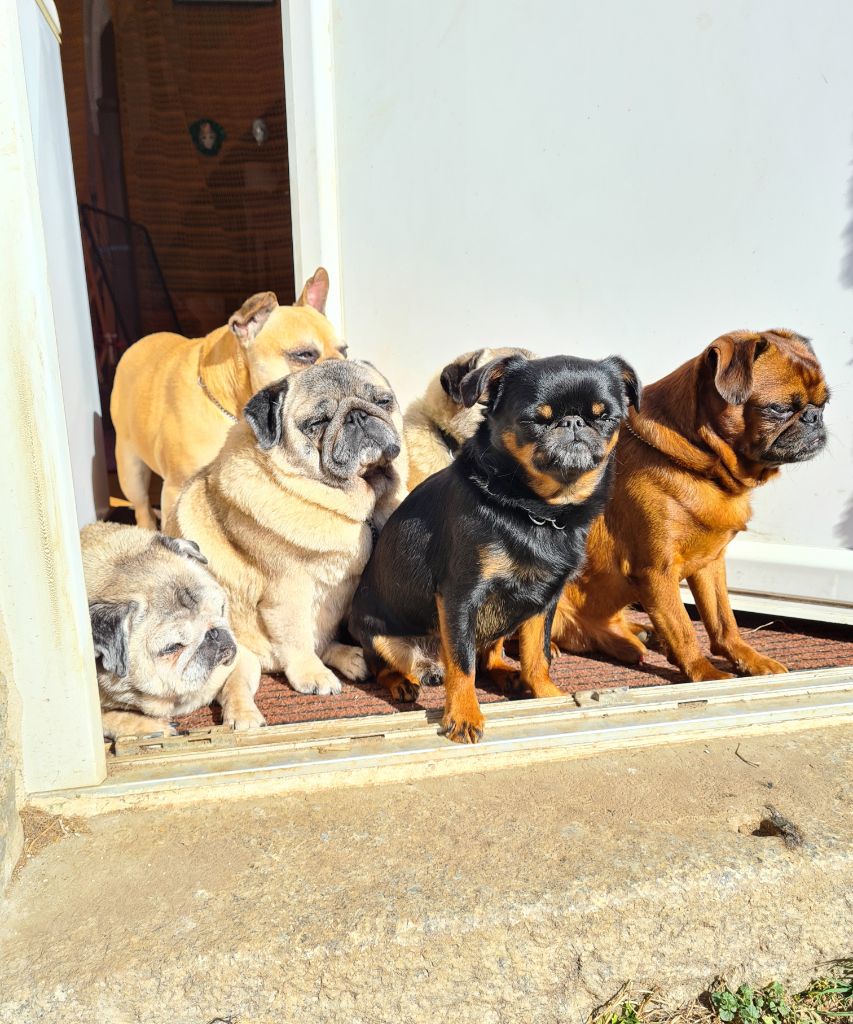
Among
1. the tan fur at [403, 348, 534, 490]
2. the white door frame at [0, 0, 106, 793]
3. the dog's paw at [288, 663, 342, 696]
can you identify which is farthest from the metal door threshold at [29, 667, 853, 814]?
the tan fur at [403, 348, 534, 490]

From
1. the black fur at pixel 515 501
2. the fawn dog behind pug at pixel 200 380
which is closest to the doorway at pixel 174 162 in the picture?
the fawn dog behind pug at pixel 200 380

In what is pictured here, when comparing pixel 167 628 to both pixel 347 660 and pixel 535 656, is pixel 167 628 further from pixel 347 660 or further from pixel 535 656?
pixel 535 656

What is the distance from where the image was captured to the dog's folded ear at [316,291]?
3936 millimetres

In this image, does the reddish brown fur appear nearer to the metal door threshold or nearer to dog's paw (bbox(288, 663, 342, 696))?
the metal door threshold

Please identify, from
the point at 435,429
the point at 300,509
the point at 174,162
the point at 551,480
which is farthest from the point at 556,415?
the point at 174,162

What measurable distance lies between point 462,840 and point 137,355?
3.64 meters

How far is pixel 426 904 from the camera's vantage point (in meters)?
1.84

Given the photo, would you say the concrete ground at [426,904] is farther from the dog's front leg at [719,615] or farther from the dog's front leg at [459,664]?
the dog's front leg at [719,615]

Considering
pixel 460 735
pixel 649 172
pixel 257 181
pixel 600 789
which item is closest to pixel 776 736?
pixel 600 789

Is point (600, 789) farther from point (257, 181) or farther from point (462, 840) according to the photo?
point (257, 181)

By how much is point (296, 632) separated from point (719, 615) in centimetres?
183

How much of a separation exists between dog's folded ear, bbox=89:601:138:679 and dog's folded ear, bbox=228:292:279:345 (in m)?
1.76

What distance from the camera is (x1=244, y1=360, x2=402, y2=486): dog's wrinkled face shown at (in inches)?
126

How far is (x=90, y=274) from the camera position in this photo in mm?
6398
